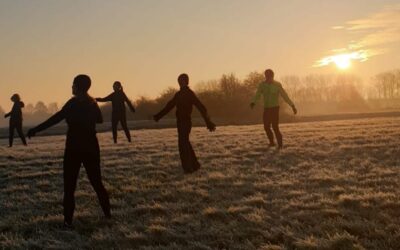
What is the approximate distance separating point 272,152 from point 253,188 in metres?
5.96

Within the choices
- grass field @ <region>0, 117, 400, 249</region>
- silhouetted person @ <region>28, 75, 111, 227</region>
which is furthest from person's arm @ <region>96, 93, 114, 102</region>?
silhouetted person @ <region>28, 75, 111, 227</region>

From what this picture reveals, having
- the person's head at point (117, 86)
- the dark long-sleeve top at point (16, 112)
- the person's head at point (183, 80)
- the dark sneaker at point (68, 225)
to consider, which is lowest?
the dark sneaker at point (68, 225)

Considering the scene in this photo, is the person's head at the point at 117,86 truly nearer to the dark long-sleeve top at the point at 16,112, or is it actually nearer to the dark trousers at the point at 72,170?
the dark long-sleeve top at the point at 16,112

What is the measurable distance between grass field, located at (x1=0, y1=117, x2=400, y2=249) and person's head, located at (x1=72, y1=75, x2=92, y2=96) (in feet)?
6.74

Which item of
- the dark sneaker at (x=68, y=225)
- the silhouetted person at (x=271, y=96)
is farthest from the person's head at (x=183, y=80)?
the silhouetted person at (x=271, y=96)

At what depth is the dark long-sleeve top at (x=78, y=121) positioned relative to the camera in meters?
7.79

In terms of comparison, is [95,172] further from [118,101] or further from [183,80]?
[118,101]

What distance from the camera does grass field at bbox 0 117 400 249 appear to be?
22.4ft

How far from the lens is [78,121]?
783 cm

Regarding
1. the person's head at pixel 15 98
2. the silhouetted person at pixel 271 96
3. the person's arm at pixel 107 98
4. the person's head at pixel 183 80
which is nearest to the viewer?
the person's head at pixel 183 80

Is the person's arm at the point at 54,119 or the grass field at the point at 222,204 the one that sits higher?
the person's arm at the point at 54,119

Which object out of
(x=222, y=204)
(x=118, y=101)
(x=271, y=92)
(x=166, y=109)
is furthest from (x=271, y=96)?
(x=222, y=204)

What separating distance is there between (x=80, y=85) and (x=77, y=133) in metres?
0.74

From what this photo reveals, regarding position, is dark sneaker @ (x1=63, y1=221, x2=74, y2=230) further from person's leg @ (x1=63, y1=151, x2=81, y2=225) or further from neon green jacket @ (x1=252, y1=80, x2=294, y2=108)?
neon green jacket @ (x1=252, y1=80, x2=294, y2=108)
